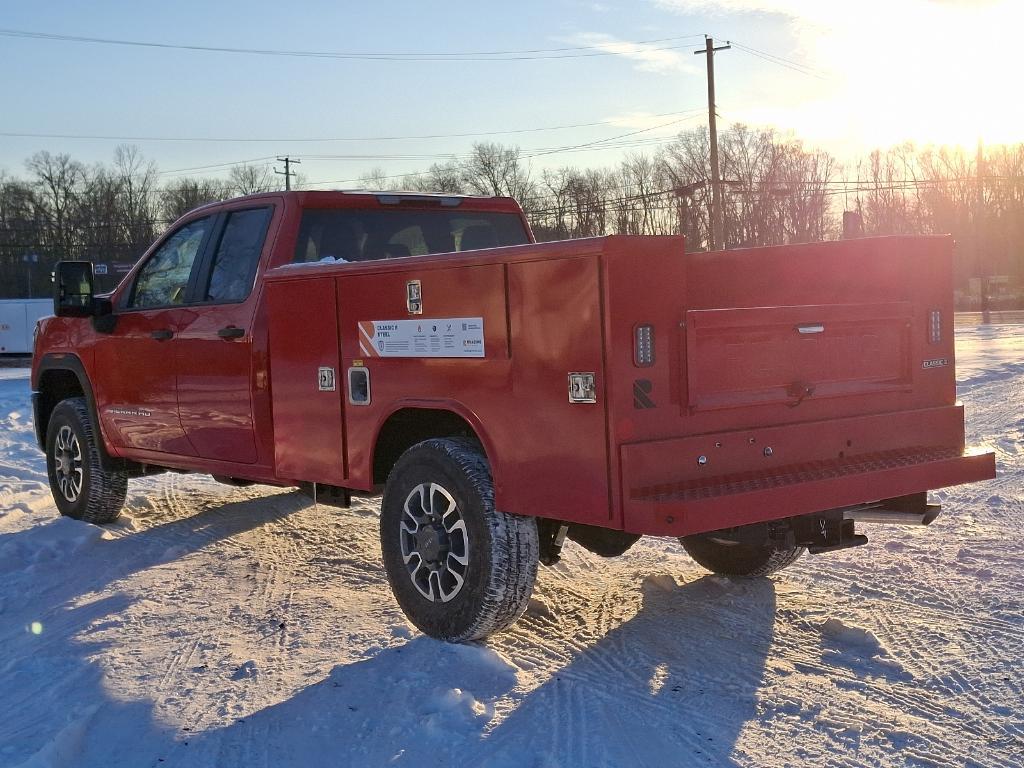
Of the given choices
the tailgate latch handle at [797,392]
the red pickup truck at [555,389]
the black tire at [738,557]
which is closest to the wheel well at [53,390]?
the red pickup truck at [555,389]

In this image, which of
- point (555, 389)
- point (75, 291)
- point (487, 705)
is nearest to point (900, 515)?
point (555, 389)

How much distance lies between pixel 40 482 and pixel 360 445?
5.67 m

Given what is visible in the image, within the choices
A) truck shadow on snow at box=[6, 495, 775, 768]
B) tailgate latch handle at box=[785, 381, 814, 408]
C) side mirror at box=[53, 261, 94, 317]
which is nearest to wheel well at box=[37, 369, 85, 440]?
side mirror at box=[53, 261, 94, 317]

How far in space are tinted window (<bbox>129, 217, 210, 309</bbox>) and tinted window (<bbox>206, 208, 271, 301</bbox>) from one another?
0.92 feet

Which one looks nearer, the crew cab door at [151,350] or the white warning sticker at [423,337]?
the white warning sticker at [423,337]

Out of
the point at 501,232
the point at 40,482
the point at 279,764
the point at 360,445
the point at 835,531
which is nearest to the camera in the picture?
the point at 279,764

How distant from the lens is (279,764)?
3643 millimetres

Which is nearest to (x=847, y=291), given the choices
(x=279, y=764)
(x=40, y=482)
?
(x=279, y=764)

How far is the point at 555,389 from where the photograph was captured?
4.22m

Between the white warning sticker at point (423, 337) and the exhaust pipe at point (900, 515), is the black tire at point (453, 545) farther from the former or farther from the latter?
the exhaust pipe at point (900, 515)

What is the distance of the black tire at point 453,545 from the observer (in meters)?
4.54

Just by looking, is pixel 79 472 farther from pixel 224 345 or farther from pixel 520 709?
pixel 520 709

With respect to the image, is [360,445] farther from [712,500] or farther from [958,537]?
[958,537]

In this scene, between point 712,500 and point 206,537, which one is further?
point 206,537
